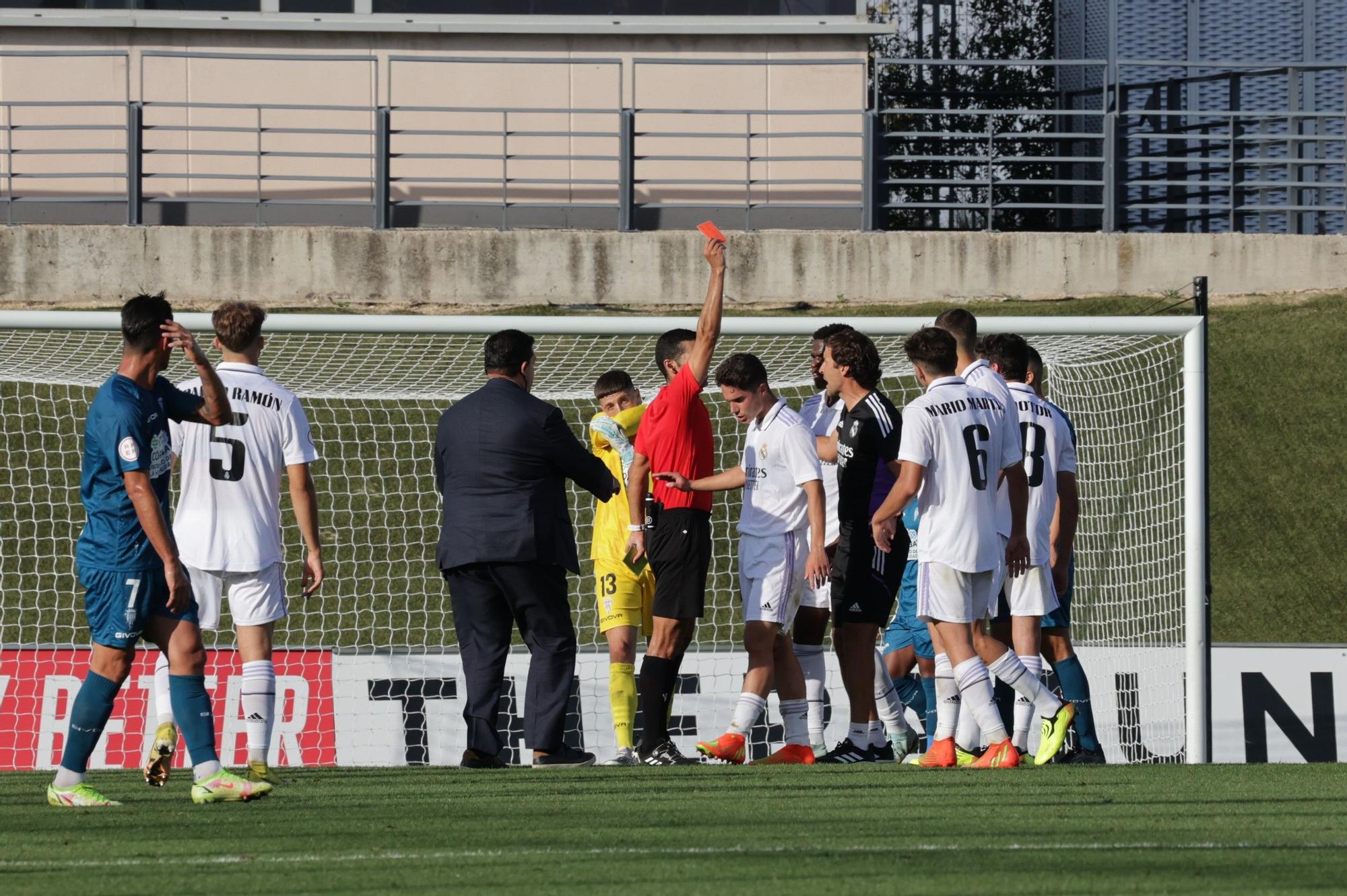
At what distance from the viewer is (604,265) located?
55.4 ft

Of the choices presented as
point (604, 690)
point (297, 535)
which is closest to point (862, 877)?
point (604, 690)

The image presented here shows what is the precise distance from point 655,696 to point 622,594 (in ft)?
1.82

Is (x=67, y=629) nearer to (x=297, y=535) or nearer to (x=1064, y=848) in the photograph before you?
(x=297, y=535)

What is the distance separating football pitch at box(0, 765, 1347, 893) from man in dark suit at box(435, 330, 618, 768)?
42 cm

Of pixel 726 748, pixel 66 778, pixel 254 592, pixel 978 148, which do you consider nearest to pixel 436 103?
pixel 978 148

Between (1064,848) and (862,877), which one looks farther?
(1064,848)

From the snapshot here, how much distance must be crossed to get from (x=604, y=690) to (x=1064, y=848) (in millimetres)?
5024

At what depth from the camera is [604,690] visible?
9.59 m

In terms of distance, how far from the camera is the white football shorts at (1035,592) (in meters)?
7.73

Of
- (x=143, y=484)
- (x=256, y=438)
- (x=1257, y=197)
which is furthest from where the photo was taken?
(x=1257, y=197)

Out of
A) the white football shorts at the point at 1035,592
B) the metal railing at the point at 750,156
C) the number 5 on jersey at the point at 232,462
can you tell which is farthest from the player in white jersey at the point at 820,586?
the metal railing at the point at 750,156

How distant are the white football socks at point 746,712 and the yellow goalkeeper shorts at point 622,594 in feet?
2.09

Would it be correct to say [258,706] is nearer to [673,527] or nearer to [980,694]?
[673,527]

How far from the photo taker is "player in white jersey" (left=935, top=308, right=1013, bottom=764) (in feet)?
24.0
